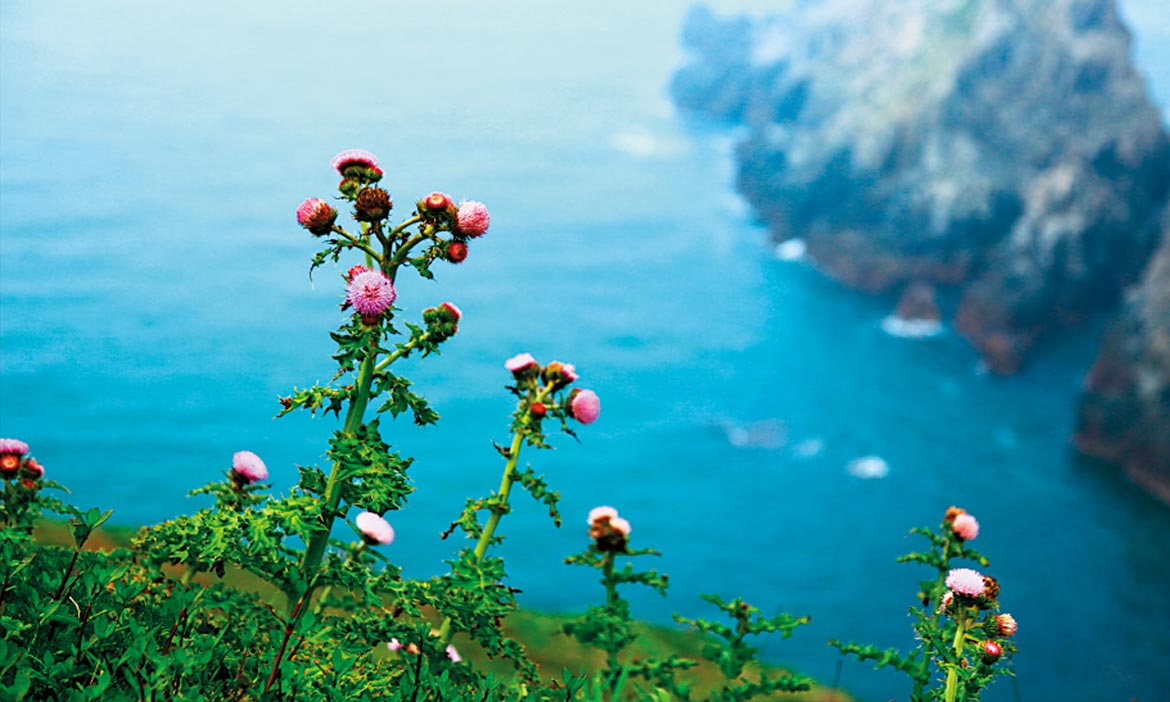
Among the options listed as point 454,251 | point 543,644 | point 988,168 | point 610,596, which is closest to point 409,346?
point 454,251

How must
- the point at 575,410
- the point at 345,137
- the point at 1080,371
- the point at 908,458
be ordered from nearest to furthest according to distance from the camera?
the point at 575,410 < the point at 908,458 < the point at 1080,371 < the point at 345,137

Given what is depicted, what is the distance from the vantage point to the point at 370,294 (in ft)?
11.5

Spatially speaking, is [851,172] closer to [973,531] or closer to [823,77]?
[823,77]

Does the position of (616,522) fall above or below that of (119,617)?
above

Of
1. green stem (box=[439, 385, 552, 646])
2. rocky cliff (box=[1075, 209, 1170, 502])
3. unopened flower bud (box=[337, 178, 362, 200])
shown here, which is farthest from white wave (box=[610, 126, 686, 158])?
green stem (box=[439, 385, 552, 646])

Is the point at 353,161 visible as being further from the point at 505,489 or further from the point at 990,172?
the point at 990,172

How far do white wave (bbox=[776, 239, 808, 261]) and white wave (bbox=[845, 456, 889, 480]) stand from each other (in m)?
21.5

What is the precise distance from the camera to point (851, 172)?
233ft

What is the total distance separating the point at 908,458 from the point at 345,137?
3914cm

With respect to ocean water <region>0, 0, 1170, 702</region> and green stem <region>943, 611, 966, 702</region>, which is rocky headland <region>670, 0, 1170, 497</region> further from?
green stem <region>943, 611, 966, 702</region>

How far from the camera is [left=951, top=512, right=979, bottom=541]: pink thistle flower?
448 cm

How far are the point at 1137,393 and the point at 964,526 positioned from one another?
51.6 meters

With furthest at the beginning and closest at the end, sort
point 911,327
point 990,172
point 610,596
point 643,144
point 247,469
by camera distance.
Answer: point 643,144 → point 990,172 → point 911,327 → point 247,469 → point 610,596

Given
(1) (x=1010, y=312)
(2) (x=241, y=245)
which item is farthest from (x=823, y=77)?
(2) (x=241, y=245)
